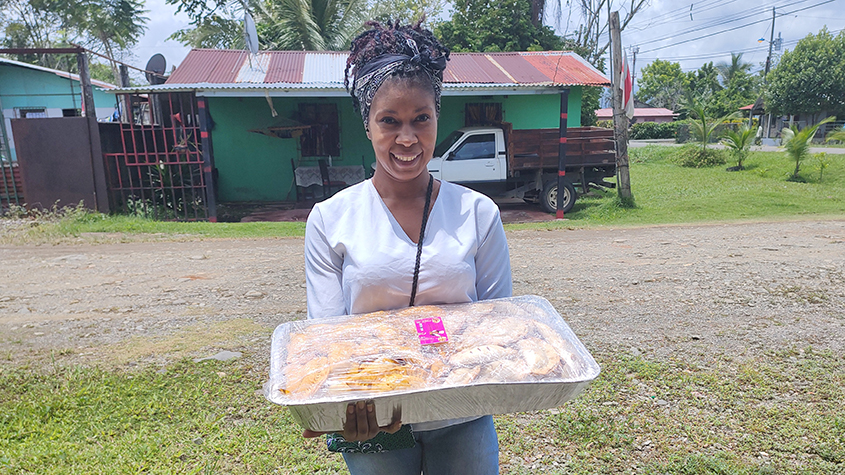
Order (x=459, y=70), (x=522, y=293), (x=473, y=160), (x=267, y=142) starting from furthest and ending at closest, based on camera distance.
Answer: (x=267, y=142)
(x=459, y=70)
(x=473, y=160)
(x=522, y=293)

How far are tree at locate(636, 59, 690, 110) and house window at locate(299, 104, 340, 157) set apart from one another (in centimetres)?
5948

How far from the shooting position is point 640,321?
4.82 meters

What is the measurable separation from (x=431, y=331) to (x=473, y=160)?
10.3 m

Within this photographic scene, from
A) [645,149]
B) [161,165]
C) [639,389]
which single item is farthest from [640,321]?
[645,149]

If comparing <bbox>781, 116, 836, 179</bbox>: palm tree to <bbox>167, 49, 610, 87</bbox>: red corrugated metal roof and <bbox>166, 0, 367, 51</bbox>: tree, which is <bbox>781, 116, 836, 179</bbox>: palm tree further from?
<bbox>166, 0, 367, 51</bbox>: tree

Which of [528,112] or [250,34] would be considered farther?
[528,112]

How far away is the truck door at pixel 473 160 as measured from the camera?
37.5ft

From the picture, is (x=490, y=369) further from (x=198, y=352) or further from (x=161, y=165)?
(x=161, y=165)

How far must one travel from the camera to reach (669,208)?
11938 mm

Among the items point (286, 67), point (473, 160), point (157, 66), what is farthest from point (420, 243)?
point (157, 66)

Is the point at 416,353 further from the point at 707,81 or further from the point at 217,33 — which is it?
the point at 707,81

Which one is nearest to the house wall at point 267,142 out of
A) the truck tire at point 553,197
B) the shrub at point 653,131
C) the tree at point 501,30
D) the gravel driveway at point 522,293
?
the truck tire at point 553,197

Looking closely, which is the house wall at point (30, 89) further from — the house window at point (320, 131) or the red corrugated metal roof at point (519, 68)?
the red corrugated metal roof at point (519, 68)

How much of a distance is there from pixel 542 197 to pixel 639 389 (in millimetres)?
8764
